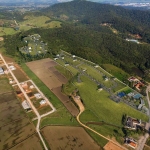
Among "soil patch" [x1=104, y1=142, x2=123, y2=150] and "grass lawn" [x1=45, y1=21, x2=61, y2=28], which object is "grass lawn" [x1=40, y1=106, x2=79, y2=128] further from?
"grass lawn" [x1=45, y1=21, x2=61, y2=28]

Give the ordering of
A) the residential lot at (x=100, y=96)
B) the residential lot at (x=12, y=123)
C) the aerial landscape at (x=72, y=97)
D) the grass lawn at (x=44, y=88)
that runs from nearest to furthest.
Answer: the residential lot at (x=12, y=123)
the aerial landscape at (x=72, y=97)
the residential lot at (x=100, y=96)
the grass lawn at (x=44, y=88)

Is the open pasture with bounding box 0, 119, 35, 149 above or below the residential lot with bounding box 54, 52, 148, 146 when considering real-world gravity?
above

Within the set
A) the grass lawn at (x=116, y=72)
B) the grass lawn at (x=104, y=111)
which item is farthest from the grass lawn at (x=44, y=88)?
the grass lawn at (x=116, y=72)

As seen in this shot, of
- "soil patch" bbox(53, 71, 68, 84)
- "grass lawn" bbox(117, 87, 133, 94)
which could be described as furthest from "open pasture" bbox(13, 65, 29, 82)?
"grass lawn" bbox(117, 87, 133, 94)

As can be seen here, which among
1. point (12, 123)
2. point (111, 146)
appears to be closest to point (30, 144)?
point (12, 123)

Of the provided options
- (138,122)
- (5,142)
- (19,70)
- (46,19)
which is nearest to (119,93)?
(138,122)

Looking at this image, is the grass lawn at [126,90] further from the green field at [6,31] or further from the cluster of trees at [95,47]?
the green field at [6,31]

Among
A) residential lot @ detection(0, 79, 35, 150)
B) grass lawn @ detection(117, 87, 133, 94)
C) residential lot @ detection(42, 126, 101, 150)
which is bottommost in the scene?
grass lawn @ detection(117, 87, 133, 94)
